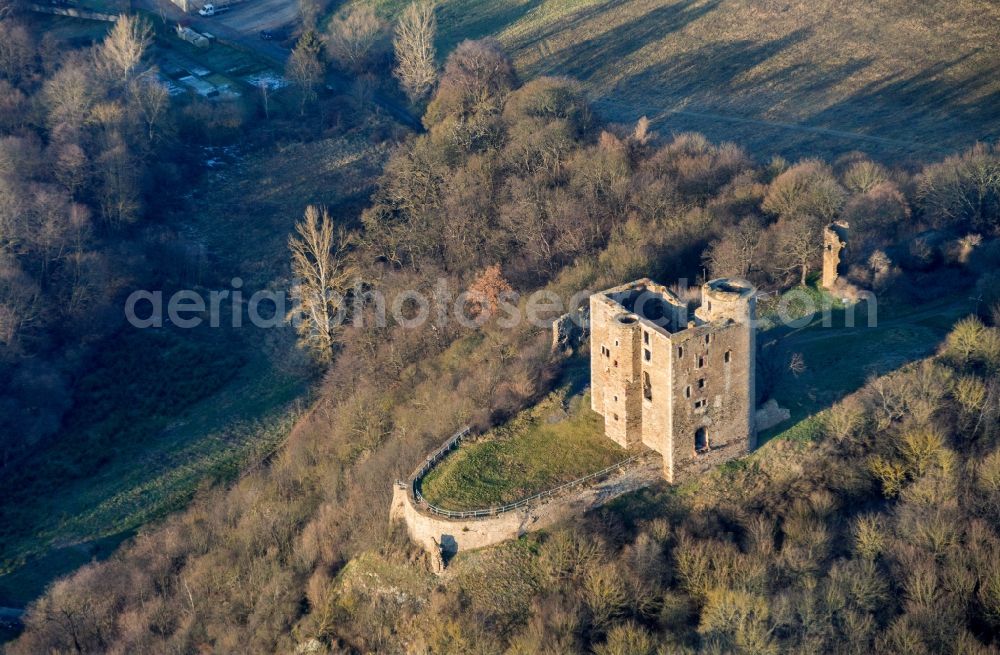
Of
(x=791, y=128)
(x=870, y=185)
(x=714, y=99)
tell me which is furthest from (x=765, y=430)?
(x=714, y=99)

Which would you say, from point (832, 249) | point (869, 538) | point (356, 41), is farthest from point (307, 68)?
point (869, 538)

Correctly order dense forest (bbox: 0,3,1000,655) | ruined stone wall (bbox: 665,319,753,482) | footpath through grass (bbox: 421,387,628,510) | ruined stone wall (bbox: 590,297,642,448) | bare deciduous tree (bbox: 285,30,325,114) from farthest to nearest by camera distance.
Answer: bare deciduous tree (bbox: 285,30,325,114), footpath through grass (bbox: 421,387,628,510), ruined stone wall (bbox: 590,297,642,448), ruined stone wall (bbox: 665,319,753,482), dense forest (bbox: 0,3,1000,655)

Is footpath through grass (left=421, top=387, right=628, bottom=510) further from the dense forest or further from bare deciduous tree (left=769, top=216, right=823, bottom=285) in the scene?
bare deciduous tree (left=769, top=216, right=823, bottom=285)

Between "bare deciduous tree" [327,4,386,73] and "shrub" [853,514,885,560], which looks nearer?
"shrub" [853,514,885,560]

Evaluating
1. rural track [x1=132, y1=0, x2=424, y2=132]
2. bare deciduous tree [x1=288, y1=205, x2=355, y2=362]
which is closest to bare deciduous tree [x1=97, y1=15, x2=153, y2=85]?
rural track [x1=132, y1=0, x2=424, y2=132]

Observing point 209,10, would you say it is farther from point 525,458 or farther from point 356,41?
point 525,458

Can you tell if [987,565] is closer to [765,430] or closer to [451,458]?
[765,430]
